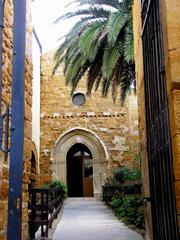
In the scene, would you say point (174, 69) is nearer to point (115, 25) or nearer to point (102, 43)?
point (115, 25)

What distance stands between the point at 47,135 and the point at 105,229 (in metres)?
11.2

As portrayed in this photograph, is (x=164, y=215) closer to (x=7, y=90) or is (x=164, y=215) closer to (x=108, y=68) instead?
(x=7, y=90)

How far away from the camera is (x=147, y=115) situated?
158 inches

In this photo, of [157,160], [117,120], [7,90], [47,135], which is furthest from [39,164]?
[157,160]

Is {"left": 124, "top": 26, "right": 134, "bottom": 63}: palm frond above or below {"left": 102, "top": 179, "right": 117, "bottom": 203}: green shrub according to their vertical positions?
above

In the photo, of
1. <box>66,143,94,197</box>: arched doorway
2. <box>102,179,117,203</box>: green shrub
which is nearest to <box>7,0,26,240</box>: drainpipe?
<box>102,179,117,203</box>: green shrub

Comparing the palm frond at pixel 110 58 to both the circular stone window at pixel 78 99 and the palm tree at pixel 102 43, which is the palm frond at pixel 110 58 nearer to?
the palm tree at pixel 102 43

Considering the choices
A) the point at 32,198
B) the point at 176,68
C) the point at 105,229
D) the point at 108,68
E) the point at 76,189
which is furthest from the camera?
the point at 76,189

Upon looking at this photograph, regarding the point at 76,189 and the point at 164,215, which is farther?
the point at 76,189

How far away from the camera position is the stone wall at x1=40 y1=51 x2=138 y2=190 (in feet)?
59.3

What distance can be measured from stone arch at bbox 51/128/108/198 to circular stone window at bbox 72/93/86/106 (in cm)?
138

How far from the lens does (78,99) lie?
62.4 feet

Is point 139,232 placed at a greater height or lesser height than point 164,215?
lesser

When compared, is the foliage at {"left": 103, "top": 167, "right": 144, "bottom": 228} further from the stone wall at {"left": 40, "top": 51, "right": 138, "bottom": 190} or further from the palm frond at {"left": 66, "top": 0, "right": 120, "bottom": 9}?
the palm frond at {"left": 66, "top": 0, "right": 120, "bottom": 9}
